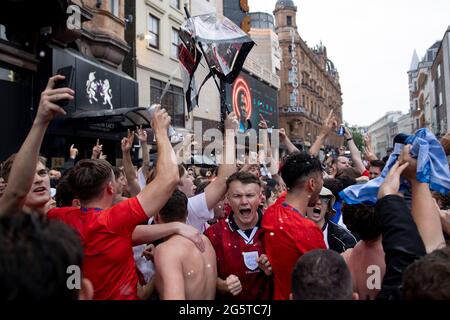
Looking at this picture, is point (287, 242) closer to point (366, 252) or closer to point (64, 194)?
point (366, 252)

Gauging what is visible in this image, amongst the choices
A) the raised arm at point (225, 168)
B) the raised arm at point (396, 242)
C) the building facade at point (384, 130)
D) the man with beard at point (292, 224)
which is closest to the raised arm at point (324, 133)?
the raised arm at point (225, 168)

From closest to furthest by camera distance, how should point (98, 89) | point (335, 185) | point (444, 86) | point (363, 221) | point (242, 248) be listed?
point (363, 221), point (242, 248), point (335, 185), point (98, 89), point (444, 86)

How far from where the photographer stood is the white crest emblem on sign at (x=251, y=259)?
3.01 meters

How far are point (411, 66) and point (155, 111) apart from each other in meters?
109

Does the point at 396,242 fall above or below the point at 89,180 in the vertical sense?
below

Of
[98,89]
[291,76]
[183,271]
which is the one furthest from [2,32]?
[291,76]

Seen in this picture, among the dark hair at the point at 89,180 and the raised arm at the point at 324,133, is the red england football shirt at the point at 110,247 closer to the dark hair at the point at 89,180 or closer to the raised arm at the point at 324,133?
the dark hair at the point at 89,180

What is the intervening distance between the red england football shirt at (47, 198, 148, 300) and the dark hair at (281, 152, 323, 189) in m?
1.15

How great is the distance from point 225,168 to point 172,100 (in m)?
15.6

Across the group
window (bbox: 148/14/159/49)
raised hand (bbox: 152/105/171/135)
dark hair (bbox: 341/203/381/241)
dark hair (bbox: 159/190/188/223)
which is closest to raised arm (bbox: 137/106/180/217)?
raised hand (bbox: 152/105/171/135)

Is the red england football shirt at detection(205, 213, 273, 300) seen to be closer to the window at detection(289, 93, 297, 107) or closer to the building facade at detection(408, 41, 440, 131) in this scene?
the window at detection(289, 93, 297, 107)

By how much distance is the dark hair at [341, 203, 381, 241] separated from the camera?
2.78m

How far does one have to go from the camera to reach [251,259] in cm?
304
